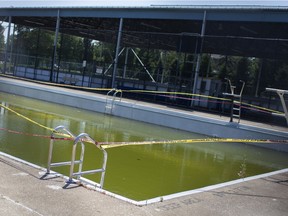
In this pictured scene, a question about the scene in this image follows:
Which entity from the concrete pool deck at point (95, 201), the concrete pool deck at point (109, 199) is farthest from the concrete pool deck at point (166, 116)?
the concrete pool deck at point (95, 201)

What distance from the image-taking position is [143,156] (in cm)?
1091

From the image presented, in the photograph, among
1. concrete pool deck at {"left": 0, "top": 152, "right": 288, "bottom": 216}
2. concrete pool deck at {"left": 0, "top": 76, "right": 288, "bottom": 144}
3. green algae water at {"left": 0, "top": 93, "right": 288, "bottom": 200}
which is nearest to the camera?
concrete pool deck at {"left": 0, "top": 152, "right": 288, "bottom": 216}

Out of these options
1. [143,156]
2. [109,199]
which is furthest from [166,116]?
[109,199]

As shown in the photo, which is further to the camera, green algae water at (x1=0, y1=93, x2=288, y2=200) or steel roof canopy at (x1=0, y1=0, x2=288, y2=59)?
steel roof canopy at (x1=0, y1=0, x2=288, y2=59)

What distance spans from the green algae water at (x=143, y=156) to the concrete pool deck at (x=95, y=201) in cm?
113

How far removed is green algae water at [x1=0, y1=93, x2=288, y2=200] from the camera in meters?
8.23

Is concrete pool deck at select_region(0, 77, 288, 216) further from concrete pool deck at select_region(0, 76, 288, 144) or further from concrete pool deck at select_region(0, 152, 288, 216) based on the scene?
concrete pool deck at select_region(0, 76, 288, 144)

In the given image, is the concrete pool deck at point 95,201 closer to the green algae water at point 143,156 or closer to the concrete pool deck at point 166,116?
the green algae water at point 143,156

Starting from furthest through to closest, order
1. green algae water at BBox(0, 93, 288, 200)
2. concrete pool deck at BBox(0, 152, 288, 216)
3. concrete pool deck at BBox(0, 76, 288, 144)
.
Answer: concrete pool deck at BBox(0, 76, 288, 144), green algae water at BBox(0, 93, 288, 200), concrete pool deck at BBox(0, 152, 288, 216)

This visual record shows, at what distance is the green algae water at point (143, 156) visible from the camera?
27.0 feet

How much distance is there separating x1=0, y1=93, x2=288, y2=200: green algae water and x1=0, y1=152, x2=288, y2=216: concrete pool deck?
3.70ft

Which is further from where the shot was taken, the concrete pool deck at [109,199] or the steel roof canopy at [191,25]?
the steel roof canopy at [191,25]

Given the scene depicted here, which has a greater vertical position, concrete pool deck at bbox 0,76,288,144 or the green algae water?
concrete pool deck at bbox 0,76,288,144

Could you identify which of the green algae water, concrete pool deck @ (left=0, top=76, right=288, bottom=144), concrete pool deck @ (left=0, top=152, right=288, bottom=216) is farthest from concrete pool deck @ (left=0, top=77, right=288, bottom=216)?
concrete pool deck @ (left=0, top=76, right=288, bottom=144)
